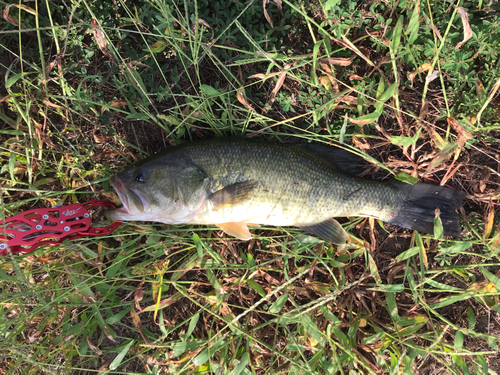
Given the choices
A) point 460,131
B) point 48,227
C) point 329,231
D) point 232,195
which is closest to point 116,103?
point 48,227

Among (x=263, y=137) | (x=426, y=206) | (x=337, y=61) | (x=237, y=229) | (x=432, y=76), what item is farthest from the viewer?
(x=263, y=137)

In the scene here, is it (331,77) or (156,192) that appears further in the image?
(331,77)

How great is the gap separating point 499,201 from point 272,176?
218 centimetres

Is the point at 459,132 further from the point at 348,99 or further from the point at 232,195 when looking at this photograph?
the point at 232,195

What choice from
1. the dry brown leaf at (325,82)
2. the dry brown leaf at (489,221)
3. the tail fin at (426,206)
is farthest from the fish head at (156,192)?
the dry brown leaf at (489,221)

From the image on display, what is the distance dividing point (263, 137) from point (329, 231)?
1081mm

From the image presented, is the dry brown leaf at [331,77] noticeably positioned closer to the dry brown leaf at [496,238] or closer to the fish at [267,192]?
the fish at [267,192]

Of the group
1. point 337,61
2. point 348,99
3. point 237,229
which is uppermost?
point 337,61

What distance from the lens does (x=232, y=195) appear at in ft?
8.70

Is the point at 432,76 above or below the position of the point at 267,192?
above

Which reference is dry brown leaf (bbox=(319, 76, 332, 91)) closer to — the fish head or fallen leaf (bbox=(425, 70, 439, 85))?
fallen leaf (bbox=(425, 70, 439, 85))

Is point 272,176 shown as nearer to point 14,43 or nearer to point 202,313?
point 202,313

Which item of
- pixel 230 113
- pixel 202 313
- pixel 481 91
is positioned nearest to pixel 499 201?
pixel 481 91

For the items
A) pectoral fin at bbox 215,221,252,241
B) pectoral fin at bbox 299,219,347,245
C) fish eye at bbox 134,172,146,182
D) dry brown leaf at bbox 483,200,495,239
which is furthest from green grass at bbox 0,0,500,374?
fish eye at bbox 134,172,146,182
